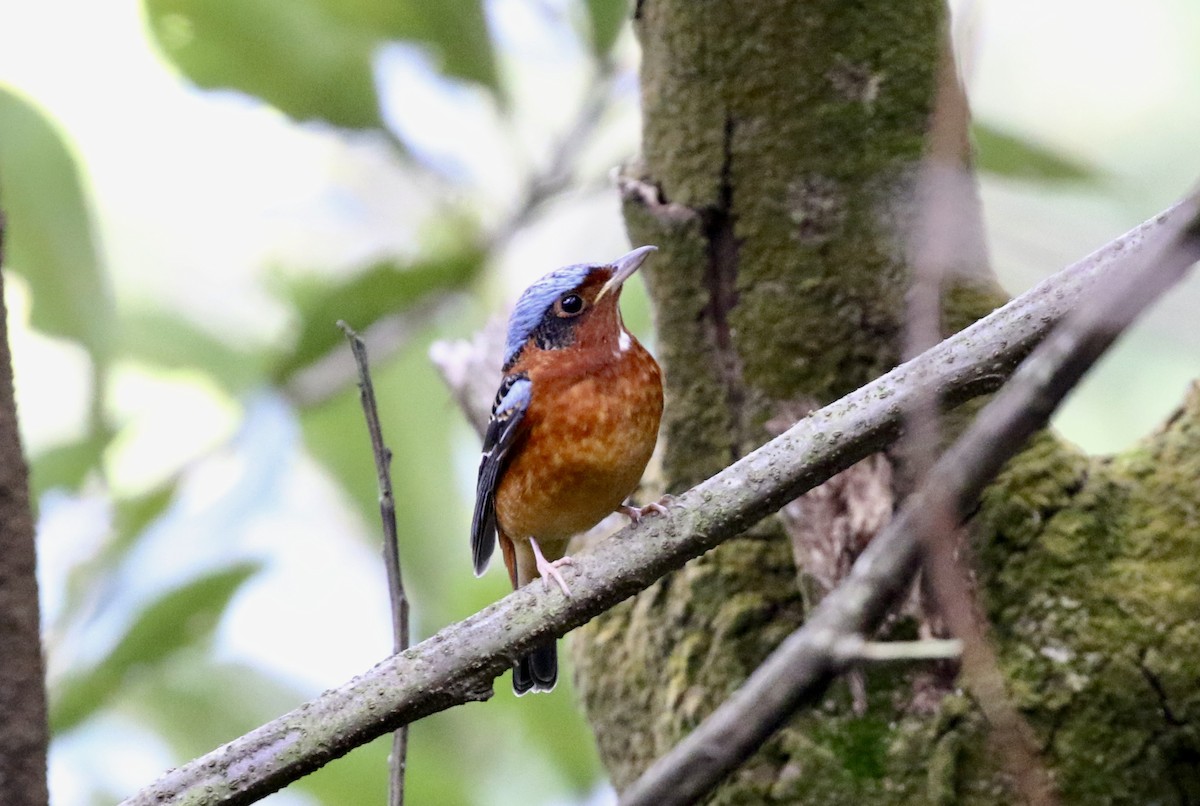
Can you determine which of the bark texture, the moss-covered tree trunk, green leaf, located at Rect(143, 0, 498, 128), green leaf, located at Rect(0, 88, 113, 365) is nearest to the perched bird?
the moss-covered tree trunk

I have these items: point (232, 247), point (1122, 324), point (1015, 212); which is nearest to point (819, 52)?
point (1015, 212)

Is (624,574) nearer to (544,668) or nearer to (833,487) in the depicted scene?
(833,487)

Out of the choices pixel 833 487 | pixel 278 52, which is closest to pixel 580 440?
pixel 833 487

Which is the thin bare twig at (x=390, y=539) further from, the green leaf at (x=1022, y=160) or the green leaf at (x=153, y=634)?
the green leaf at (x=1022, y=160)

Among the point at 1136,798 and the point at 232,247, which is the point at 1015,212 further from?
the point at 232,247

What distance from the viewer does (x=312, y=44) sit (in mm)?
3588

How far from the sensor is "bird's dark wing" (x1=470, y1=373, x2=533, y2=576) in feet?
10.1

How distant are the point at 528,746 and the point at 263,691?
2.94ft

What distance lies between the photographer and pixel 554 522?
3.11 meters

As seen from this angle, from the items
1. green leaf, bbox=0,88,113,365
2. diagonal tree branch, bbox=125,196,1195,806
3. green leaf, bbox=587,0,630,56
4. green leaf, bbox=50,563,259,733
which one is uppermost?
green leaf, bbox=587,0,630,56

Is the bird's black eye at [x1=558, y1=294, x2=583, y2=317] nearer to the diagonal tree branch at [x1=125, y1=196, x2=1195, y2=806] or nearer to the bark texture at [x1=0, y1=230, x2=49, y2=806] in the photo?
the diagonal tree branch at [x1=125, y1=196, x2=1195, y2=806]

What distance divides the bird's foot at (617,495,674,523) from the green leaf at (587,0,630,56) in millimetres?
1419

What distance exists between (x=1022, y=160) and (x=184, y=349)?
2.87 m

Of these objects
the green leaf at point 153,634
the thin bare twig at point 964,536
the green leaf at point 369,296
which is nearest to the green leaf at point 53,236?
the green leaf at point 369,296
